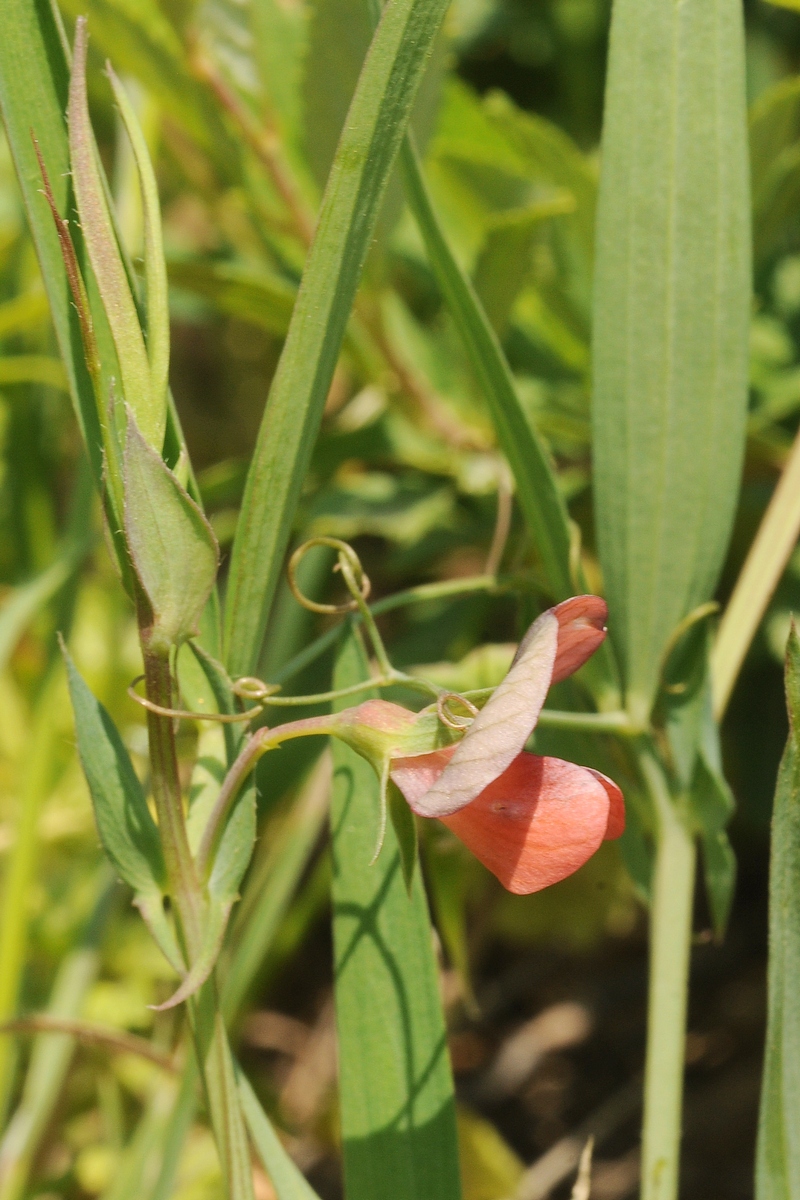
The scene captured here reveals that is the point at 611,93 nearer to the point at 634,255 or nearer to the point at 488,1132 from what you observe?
the point at 634,255

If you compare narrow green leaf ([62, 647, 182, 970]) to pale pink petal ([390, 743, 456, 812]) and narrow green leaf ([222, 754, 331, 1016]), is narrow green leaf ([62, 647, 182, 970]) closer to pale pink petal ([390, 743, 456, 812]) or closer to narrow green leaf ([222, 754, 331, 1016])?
pale pink petal ([390, 743, 456, 812])

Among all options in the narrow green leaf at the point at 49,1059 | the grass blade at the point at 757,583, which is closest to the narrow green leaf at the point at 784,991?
the grass blade at the point at 757,583

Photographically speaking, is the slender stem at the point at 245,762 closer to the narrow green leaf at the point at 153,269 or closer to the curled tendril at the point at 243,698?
the curled tendril at the point at 243,698

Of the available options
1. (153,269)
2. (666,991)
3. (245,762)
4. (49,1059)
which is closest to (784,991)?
(666,991)

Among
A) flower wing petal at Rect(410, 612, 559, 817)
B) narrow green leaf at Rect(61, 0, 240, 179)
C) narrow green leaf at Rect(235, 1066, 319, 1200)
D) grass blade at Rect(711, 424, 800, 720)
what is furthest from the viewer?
narrow green leaf at Rect(61, 0, 240, 179)

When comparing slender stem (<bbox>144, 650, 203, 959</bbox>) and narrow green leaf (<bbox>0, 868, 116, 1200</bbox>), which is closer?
slender stem (<bbox>144, 650, 203, 959</bbox>)

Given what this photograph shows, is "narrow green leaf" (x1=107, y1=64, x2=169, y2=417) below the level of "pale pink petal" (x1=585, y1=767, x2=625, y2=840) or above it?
above

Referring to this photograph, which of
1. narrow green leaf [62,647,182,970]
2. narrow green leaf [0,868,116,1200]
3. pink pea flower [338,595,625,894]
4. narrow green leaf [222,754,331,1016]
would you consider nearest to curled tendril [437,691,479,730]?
pink pea flower [338,595,625,894]
